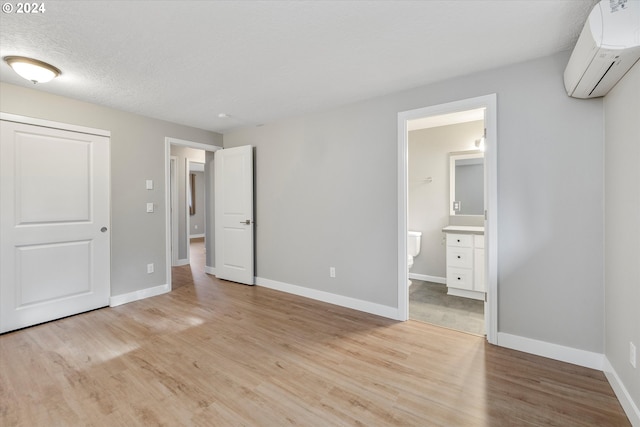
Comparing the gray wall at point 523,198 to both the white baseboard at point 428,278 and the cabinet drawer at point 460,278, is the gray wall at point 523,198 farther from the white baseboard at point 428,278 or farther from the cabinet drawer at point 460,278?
the white baseboard at point 428,278

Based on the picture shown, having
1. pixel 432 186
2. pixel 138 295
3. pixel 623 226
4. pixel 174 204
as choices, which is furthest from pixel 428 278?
pixel 174 204

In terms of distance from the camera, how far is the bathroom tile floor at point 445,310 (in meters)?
2.78

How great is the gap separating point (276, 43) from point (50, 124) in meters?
2.61

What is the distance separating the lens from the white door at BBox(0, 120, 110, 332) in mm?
2627

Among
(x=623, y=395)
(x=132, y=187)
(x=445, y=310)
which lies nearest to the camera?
(x=623, y=395)

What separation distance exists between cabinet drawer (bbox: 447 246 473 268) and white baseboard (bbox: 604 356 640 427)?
1.69 m

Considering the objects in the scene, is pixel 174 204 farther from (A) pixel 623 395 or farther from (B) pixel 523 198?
(A) pixel 623 395

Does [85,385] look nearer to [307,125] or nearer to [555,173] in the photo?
[307,125]

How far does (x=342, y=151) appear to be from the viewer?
3.25 m

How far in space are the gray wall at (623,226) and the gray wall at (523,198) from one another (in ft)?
0.33

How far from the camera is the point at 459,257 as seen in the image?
3.66 meters

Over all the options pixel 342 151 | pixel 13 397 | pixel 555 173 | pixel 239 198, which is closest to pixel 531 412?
pixel 555 173

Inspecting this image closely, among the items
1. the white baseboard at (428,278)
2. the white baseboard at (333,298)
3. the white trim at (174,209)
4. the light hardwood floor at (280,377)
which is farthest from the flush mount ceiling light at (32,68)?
the white baseboard at (428,278)

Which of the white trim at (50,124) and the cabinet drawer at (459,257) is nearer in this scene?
the white trim at (50,124)
